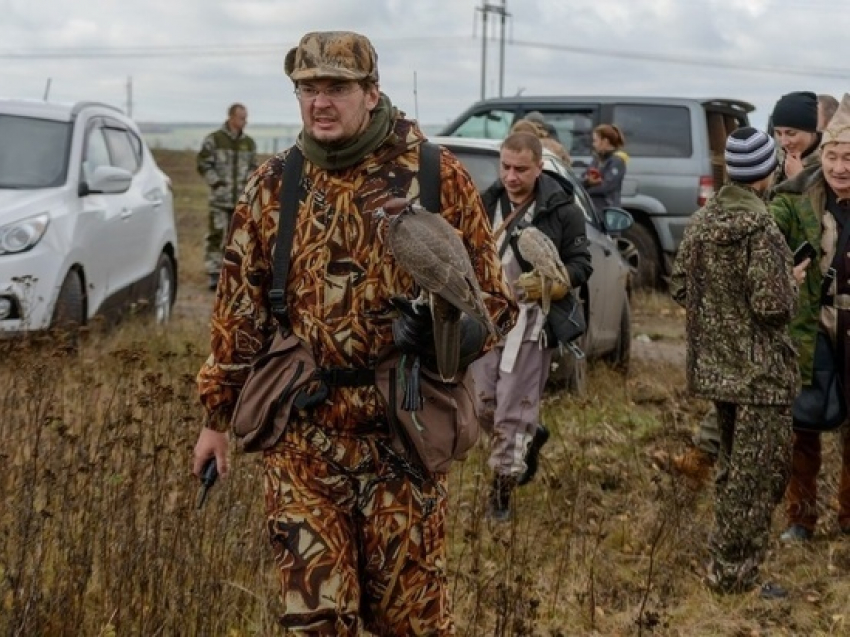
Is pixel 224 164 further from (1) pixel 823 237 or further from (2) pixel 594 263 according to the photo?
(1) pixel 823 237

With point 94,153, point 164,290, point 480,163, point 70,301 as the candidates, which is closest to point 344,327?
point 480,163

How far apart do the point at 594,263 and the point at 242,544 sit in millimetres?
4628

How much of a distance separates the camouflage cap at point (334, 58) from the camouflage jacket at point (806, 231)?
9.53 feet

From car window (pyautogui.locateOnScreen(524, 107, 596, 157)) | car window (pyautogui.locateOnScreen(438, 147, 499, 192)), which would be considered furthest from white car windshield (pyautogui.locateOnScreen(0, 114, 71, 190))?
car window (pyautogui.locateOnScreen(524, 107, 596, 157))

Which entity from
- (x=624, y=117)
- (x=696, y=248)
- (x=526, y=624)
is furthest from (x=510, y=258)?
(x=624, y=117)

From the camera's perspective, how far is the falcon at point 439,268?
3.43 m

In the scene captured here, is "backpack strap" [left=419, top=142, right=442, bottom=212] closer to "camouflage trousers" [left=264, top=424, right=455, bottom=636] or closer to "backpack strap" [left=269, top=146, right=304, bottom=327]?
"backpack strap" [left=269, top=146, right=304, bottom=327]

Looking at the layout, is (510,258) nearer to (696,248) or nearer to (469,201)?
(696,248)

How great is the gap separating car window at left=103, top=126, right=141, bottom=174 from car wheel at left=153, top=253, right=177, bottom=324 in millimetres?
832

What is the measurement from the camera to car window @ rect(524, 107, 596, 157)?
15.5 m

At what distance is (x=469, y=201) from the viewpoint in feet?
12.2

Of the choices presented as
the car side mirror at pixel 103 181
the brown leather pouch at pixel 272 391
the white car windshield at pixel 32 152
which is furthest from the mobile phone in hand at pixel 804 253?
the white car windshield at pixel 32 152

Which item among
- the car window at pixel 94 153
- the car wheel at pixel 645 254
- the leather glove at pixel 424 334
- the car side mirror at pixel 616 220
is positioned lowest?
the car wheel at pixel 645 254

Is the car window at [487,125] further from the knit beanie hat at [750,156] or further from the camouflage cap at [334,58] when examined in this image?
the camouflage cap at [334,58]
